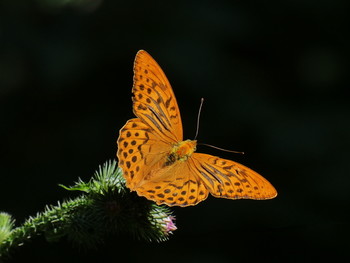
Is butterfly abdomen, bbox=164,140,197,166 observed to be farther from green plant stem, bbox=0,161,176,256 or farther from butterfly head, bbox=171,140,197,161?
green plant stem, bbox=0,161,176,256

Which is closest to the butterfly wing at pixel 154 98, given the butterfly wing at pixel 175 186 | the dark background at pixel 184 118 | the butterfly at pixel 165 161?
the butterfly at pixel 165 161

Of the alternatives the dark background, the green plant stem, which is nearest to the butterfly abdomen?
the green plant stem

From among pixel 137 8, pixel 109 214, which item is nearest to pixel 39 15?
pixel 137 8

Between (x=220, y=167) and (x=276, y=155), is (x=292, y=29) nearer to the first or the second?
(x=276, y=155)

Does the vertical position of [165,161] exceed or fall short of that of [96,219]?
it exceeds it

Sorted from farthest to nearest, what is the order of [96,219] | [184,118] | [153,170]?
[184,118], [153,170], [96,219]

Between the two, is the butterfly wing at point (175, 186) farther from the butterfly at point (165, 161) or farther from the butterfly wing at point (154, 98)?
the butterfly wing at point (154, 98)

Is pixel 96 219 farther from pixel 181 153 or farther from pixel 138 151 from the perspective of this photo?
pixel 181 153

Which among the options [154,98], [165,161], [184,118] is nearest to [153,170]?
[165,161]

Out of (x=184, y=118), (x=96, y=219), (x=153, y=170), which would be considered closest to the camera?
(x=96, y=219)
